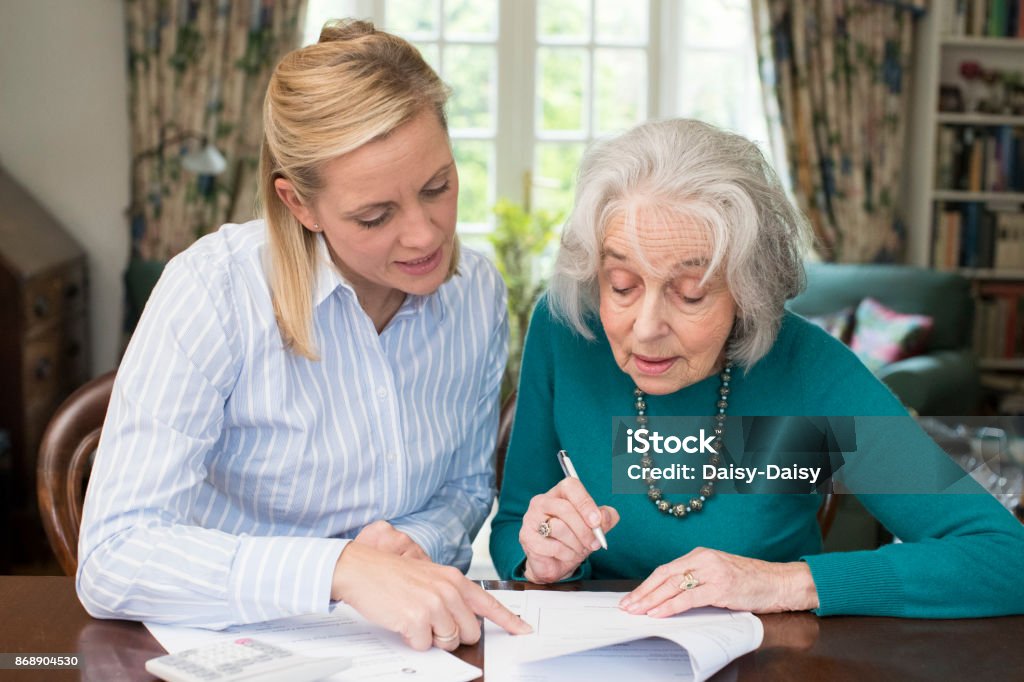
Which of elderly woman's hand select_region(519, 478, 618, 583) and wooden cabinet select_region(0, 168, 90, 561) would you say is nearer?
elderly woman's hand select_region(519, 478, 618, 583)

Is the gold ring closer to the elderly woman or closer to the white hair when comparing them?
the elderly woman

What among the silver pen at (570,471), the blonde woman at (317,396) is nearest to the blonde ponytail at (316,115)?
the blonde woman at (317,396)

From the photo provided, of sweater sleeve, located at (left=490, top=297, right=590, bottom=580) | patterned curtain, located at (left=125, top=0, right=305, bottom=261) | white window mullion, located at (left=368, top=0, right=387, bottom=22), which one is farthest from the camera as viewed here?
white window mullion, located at (left=368, top=0, right=387, bottom=22)

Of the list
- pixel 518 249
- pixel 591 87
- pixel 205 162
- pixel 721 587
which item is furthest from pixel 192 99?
pixel 721 587

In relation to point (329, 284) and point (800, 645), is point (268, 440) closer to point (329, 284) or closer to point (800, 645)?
point (329, 284)

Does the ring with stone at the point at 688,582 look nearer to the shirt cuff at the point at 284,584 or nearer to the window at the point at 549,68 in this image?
the shirt cuff at the point at 284,584

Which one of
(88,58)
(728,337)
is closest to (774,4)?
(88,58)

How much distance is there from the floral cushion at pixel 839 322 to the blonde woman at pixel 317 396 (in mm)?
3035

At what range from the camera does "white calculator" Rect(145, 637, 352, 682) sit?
0.98m

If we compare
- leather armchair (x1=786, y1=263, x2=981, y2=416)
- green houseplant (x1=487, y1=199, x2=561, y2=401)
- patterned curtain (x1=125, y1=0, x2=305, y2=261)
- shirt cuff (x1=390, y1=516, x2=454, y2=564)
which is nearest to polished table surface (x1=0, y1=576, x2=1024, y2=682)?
shirt cuff (x1=390, y1=516, x2=454, y2=564)

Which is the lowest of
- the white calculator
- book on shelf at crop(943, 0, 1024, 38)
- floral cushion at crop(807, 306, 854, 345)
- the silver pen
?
floral cushion at crop(807, 306, 854, 345)

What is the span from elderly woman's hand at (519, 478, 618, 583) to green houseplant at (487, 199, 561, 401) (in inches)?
131

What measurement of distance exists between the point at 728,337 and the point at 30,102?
4.12m

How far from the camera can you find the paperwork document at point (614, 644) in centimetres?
104
